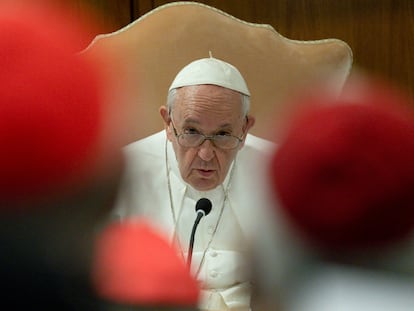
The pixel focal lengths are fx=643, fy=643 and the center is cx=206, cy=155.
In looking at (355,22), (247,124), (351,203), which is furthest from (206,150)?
(351,203)

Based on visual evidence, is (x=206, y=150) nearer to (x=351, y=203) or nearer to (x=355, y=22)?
(x=355, y=22)

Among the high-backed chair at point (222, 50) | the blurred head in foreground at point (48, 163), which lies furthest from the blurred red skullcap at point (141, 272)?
the high-backed chair at point (222, 50)

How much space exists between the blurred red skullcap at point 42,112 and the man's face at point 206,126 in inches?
52.1

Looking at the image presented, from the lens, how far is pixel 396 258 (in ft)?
0.56

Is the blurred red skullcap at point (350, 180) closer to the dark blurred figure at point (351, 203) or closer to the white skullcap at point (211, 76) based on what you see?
the dark blurred figure at point (351, 203)

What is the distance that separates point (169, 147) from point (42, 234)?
5.04 ft

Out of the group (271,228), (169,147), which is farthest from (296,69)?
(271,228)

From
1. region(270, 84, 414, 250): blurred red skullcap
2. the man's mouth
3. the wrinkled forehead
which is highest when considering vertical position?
region(270, 84, 414, 250): blurred red skullcap

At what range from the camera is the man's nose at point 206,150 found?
148 centimetres

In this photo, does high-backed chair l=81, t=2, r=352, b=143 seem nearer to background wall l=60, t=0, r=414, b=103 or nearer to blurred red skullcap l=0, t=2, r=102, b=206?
background wall l=60, t=0, r=414, b=103

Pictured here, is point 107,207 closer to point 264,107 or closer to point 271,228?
point 271,228

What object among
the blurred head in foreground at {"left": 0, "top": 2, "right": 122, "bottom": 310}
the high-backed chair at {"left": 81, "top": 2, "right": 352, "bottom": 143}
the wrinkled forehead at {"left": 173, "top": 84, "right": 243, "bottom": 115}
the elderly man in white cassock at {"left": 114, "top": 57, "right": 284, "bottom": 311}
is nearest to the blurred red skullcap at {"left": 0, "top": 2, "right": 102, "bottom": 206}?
the blurred head in foreground at {"left": 0, "top": 2, "right": 122, "bottom": 310}

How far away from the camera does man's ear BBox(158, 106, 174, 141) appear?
5.19ft

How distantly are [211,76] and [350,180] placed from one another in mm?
1425
